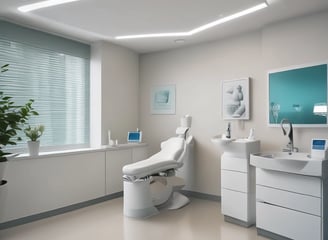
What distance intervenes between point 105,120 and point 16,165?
1.56 metres

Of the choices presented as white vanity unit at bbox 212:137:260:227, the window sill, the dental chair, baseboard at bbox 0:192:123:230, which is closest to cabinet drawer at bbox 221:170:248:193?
white vanity unit at bbox 212:137:260:227

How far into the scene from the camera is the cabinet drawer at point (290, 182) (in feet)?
8.25

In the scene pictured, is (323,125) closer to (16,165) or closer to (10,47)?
(16,165)

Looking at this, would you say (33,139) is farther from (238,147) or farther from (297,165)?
(297,165)

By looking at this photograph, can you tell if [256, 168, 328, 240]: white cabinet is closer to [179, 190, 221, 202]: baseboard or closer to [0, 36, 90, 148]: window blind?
[179, 190, 221, 202]: baseboard

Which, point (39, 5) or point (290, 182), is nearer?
point (290, 182)

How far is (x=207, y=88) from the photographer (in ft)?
14.2

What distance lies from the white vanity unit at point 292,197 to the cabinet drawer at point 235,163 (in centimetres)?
23

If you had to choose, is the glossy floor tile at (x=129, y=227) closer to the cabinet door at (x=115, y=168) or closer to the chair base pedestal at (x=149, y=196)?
the chair base pedestal at (x=149, y=196)

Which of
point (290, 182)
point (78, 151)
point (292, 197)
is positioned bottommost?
point (292, 197)

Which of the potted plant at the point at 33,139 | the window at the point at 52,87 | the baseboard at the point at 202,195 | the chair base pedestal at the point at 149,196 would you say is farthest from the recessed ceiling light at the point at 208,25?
the baseboard at the point at 202,195

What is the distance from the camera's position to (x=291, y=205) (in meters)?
2.67

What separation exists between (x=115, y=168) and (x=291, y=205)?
8.86 ft

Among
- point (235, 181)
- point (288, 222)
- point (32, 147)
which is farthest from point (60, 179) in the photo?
point (288, 222)
